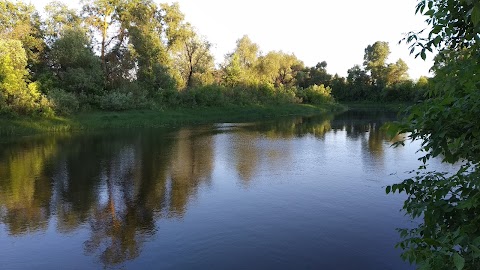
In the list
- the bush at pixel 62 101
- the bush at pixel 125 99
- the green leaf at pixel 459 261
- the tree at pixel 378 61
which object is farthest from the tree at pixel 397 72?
the green leaf at pixel 459 261

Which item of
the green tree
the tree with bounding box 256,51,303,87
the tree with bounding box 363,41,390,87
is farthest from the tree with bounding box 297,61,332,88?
the green tree

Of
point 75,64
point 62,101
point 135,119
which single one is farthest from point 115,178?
point 75,64

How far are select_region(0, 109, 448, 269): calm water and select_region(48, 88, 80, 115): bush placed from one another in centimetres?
1241

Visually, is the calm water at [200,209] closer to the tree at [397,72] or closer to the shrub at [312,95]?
the shrub at [312,95]

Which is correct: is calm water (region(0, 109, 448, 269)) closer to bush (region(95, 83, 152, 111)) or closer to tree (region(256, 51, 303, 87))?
bush (region(95, 83, 152, 111))

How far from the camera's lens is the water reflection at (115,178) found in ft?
37.0

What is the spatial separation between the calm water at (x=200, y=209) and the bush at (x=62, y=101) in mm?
12414

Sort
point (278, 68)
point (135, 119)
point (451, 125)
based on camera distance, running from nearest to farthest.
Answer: point (451, 125) → point (135, 119) → point (278, 68)

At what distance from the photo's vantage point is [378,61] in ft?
311

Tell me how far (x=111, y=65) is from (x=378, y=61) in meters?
68.9

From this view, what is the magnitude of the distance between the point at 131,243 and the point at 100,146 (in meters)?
17.8

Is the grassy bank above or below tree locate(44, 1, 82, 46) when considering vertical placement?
below

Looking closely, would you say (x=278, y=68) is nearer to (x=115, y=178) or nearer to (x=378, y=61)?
(x=378, y=61)

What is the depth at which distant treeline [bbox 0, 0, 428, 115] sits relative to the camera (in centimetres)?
3559
